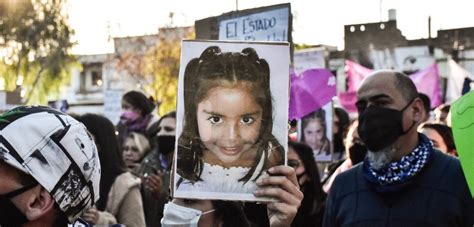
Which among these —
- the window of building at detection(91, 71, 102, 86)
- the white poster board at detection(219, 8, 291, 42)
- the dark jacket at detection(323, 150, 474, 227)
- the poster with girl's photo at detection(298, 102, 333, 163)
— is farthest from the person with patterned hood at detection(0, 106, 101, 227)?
the window of building at detection(91, 71, 102, 86)

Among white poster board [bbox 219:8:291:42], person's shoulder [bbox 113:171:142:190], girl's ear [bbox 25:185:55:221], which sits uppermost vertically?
white poster board [bbox 219:8:291:42]

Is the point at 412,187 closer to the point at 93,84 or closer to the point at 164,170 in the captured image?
the point at 164,170

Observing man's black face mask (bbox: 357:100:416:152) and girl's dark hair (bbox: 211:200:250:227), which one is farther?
man's black face mask (bbox: 357:100:416:152)

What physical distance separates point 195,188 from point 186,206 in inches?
27.7

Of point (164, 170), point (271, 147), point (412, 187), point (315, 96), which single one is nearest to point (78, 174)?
point (271, 147)

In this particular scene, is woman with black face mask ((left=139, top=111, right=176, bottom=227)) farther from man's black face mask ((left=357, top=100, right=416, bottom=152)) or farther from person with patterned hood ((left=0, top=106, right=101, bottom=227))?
person with patterned hood ((left=0, top=106, right=101, bottom=227))

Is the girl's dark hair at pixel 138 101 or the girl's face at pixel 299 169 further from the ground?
the girl's dark hair at pixel 138 101

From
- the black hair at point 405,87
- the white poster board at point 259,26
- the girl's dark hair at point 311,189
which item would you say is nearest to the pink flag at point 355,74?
the white poster board at point 259,26

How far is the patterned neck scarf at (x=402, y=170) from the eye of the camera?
13.5ft

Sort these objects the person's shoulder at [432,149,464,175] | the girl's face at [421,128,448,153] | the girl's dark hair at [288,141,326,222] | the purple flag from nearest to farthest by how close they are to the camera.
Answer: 1. the person's shoulder at [432,149,464,175]
2. the girl's dark hair at [288,141,326,222]
3. the girl's face at [421,128,448,153]
4. the purple flag

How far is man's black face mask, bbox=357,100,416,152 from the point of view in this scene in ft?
14.4

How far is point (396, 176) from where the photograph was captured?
413cm

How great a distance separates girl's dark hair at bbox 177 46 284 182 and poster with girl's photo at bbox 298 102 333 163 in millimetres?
5862

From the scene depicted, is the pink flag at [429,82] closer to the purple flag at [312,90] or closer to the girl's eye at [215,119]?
the purple flag at [312,90]
